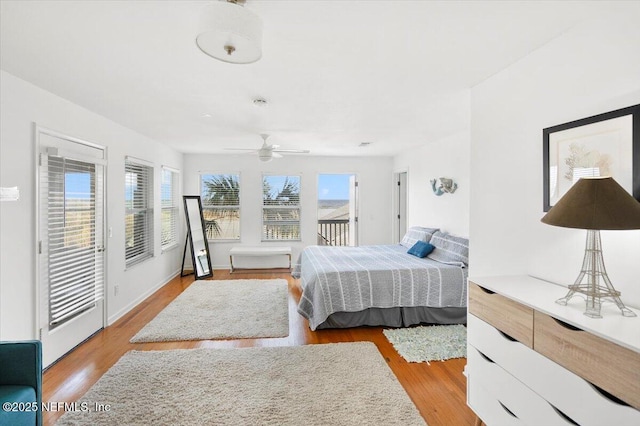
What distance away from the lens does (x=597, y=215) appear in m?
1.30

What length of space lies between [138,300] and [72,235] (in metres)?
1.68

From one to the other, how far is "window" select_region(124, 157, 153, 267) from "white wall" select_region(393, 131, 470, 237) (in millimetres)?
4494

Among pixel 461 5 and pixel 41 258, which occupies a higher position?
pixel 461 5

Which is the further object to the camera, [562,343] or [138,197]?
[138,197]

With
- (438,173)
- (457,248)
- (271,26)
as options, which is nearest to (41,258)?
(271,26)

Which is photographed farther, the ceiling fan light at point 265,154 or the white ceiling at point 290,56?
the ceiling fan light at point 265,154

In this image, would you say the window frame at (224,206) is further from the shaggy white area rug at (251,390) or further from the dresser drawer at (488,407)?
the dresser drawer at (488,407)

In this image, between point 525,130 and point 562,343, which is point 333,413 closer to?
point 562,343

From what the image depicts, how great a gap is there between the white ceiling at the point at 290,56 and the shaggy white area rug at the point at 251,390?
7.80ft

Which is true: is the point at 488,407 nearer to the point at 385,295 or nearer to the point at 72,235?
the point at 385,295

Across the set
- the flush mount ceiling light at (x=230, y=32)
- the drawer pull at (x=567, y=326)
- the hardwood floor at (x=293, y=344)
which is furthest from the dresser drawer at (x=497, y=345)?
the flush mount ceiling light at (x=230, y=32)

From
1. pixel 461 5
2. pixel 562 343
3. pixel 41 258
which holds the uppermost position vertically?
pixel 461 5

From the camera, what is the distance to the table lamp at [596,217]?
1254 mm

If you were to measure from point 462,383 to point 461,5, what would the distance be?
2595 millimetres
